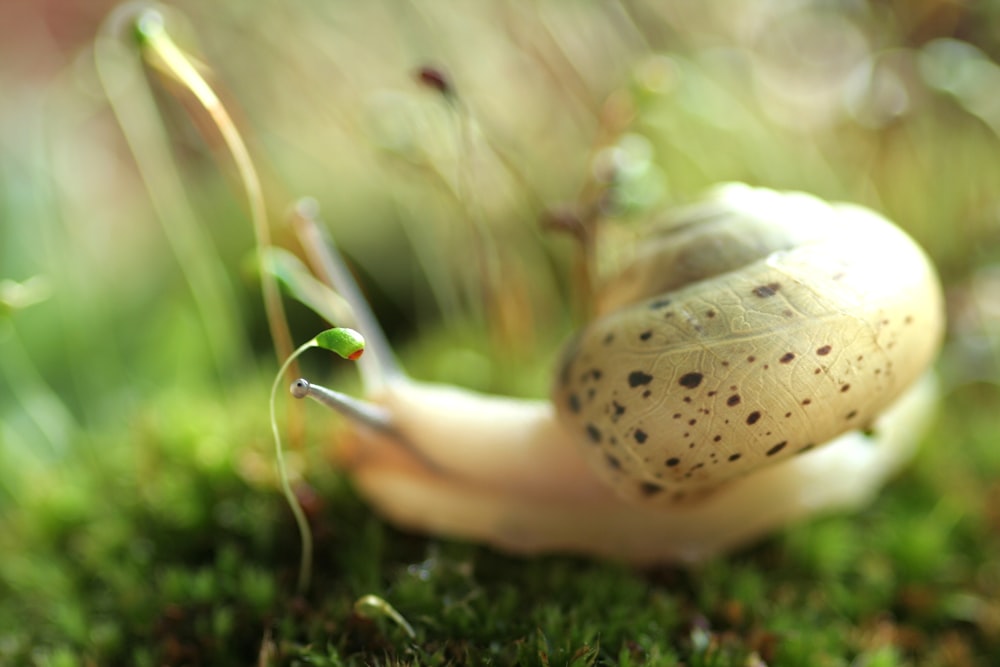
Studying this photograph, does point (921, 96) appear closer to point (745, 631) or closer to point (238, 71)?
point (745, 631)

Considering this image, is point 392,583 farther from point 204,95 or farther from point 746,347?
point 204,95

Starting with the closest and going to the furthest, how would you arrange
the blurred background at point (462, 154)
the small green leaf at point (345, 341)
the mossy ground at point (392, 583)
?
the small green leaf at point (345, 341), the mossy ground at point (392, 583), the blurred background at point (462, 154)

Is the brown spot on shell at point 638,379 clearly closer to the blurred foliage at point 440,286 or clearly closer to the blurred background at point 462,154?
the blurred foliage at point 440,286

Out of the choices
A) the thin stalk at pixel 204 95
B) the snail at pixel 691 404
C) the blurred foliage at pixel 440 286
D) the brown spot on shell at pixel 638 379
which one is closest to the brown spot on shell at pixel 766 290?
the snail at pixel 691 404

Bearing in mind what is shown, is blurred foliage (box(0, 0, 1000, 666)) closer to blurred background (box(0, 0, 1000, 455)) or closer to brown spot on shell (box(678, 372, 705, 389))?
blurred background (box(0, 0, 1000, 455))

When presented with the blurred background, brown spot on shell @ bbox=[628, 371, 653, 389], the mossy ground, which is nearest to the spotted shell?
brown spot on shell @ bbox=[628, 371, 653, 389]

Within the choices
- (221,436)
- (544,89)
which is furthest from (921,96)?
(221,436)
